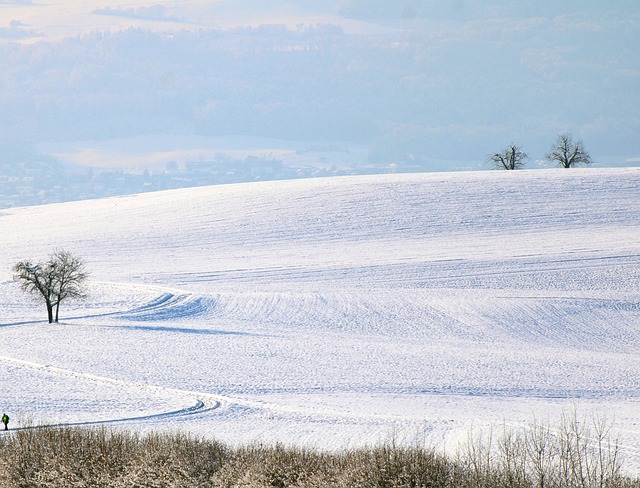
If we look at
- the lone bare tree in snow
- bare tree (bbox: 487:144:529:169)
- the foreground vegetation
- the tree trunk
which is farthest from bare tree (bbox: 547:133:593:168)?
the foreground vegetation

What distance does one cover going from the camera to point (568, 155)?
297 feet

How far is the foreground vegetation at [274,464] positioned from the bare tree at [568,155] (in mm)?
72303

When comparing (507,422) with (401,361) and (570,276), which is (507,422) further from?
(570,276)

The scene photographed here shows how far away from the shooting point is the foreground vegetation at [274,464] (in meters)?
15.3

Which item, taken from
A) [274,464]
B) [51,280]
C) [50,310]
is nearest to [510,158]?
[51,280]

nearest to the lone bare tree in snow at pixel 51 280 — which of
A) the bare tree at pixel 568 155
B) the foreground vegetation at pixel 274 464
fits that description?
the foreground vegetation at pixel 274 464

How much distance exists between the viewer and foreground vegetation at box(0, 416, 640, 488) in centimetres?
1533

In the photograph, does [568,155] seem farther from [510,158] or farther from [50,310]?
[50,310]

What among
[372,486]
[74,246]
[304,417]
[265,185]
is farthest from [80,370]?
[265,185]

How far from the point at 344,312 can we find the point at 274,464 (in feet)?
94.1

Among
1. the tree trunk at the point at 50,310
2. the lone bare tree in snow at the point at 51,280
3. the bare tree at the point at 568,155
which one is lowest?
the tree trunk at the point at 50,310

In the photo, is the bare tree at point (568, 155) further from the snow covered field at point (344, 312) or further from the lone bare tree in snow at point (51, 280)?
the lone bare tree in snow at point (51, 280)

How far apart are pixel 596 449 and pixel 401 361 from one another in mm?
16064

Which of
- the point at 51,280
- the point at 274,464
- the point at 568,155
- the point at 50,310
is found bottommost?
the point at 274,464
